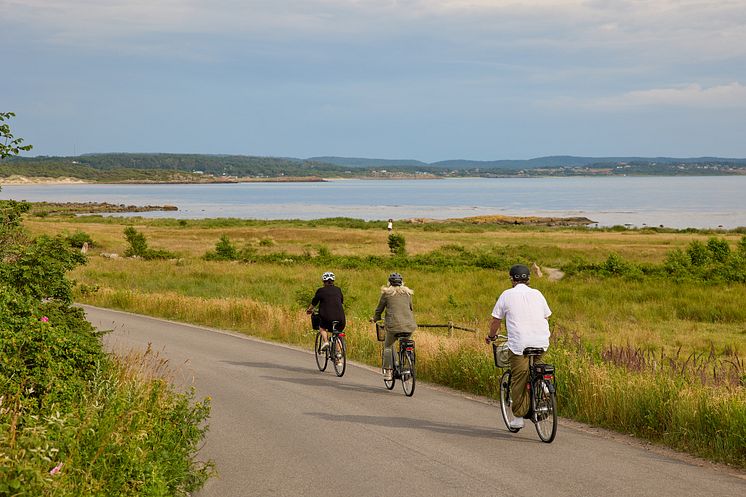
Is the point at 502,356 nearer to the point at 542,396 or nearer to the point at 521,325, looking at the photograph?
the point at 521,325

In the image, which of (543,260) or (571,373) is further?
(543,260)

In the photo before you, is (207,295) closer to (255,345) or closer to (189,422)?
(255,345)

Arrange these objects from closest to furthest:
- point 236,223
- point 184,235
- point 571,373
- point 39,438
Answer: point 39,438
point 571,373
point 184,235
point 236,223

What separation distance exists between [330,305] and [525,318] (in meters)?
5.61

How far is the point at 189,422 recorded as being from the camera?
25.9ft

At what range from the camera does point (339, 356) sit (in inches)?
578

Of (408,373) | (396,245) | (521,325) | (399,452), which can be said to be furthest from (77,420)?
(396,245)

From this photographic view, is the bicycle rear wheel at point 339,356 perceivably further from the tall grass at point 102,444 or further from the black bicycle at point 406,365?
the tall grass at point 102,444

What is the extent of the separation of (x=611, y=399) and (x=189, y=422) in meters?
5.77

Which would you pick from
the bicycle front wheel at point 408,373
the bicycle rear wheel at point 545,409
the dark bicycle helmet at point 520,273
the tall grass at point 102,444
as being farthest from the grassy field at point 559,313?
the tall grass at point 102,444

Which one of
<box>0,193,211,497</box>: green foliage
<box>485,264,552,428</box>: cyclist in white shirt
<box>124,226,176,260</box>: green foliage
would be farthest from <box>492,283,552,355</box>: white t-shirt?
<box>124,226,176,260</box>: green foliage

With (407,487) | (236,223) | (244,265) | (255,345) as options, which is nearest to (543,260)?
(244,265)

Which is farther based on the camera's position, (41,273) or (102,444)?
(41,273)

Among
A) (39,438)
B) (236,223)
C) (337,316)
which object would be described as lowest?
(236,223)
